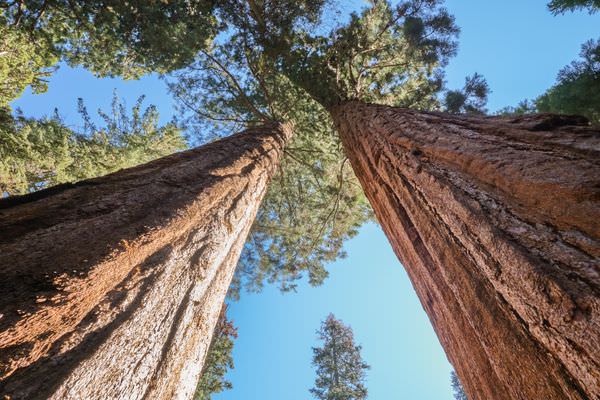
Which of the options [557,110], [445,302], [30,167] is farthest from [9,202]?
[30,167]

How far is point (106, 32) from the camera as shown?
6.43 meters

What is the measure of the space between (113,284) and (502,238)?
130 centimetres

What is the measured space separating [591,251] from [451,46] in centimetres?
695

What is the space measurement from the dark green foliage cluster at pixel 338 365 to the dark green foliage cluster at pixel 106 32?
598 inches

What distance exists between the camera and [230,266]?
6.49 feet

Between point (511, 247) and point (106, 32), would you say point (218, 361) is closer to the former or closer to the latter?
point (106, 32)

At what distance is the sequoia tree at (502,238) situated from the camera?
869mm

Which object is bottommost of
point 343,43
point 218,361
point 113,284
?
point 113,284

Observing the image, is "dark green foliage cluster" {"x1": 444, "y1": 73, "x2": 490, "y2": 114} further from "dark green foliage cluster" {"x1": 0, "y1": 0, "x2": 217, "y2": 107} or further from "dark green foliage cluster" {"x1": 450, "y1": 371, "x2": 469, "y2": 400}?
"dark green foliage cluster" {"x1": 450, "y1": 371, "x2": 469, "y2": 400}

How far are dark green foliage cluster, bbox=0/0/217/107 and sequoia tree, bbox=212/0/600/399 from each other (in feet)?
15.3

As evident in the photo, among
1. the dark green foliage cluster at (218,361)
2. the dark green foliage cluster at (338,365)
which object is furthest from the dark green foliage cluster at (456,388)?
the dark green foliage cluster at (218,361)

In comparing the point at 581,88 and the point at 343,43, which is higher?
the point at 343,43

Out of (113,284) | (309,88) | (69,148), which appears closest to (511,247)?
(113,284)

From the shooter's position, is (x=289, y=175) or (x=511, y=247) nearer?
(x=511, y=247)
